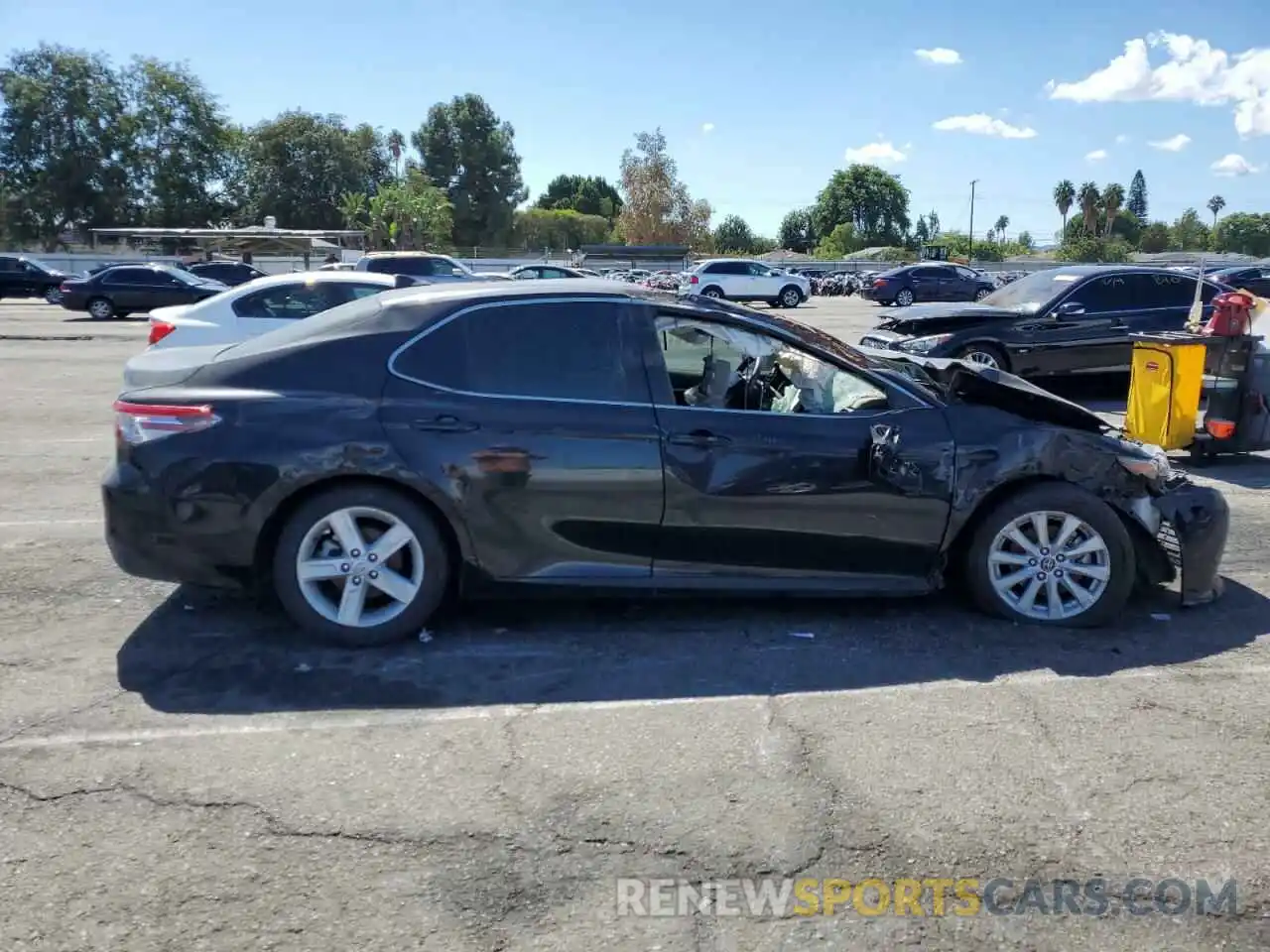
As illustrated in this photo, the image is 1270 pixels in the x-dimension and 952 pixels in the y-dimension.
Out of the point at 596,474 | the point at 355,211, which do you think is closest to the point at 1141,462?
the point at 596,474

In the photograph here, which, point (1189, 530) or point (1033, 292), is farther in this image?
point (1033, 292)

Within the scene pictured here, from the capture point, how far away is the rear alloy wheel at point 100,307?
27.6 metres

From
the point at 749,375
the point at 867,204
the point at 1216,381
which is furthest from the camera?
the point at 867,204

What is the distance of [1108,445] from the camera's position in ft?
16.5

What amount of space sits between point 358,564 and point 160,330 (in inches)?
309

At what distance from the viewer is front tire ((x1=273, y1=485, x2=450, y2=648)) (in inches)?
177

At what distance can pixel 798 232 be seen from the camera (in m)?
123

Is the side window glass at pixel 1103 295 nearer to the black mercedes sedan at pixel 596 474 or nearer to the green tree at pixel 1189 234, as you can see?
the black mercedes sedan at pixel 596 474

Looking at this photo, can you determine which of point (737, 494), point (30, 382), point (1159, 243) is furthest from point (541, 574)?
point (1159, 243)

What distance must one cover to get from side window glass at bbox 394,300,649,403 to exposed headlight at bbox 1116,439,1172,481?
2.33 m

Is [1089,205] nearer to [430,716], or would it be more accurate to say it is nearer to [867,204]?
[867,204]

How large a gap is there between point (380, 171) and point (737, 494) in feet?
280

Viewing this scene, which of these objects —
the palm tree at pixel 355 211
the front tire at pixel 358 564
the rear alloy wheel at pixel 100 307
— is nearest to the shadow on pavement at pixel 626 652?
the front tire at pixel 358 564

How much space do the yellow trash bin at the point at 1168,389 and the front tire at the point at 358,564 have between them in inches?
249
